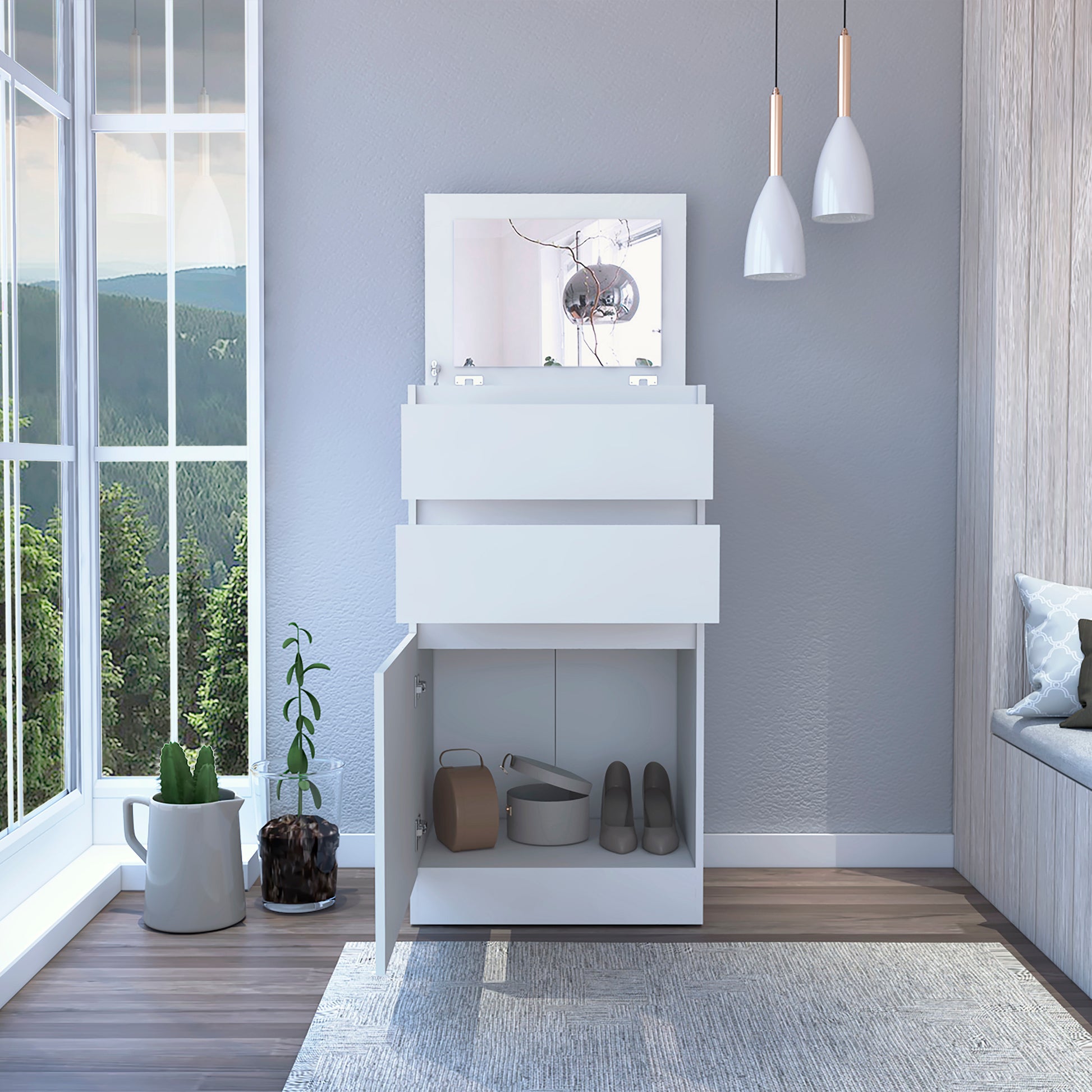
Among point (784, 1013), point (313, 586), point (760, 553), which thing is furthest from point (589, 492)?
point (784, 1013)

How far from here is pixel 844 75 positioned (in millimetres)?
2512

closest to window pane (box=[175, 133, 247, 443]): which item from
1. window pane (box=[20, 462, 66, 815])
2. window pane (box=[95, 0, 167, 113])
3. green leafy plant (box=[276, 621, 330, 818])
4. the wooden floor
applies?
window pane (box=[95, 0, 167, 113])

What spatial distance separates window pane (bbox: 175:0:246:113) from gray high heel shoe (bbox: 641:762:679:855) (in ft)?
6.44

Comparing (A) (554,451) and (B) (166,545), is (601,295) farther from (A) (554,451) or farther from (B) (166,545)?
(B) (166,545)

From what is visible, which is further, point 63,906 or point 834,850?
point 834,850

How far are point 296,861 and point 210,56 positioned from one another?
78.6 inches

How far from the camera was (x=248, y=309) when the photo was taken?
111 inches

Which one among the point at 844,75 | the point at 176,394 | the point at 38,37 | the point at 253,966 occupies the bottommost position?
the point at 253,966

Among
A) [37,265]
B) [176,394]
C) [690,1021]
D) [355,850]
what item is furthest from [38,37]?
[690,1021]

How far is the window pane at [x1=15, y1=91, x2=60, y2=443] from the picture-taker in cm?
252

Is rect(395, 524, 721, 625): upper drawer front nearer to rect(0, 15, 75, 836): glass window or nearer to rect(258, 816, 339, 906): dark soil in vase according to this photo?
rect(258, 816, 339, 906): dark soil in vase

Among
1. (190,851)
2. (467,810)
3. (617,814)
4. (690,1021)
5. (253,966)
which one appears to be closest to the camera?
(690,1021)

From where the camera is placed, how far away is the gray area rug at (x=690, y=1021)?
5.96 feet

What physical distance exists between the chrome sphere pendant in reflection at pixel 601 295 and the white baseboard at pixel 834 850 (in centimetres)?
136
